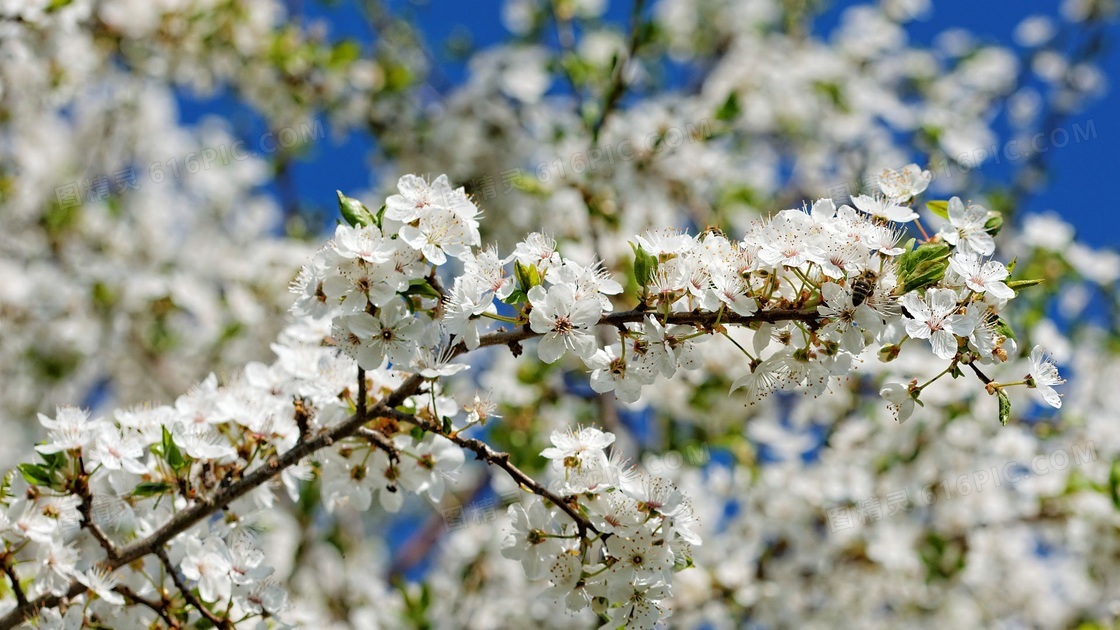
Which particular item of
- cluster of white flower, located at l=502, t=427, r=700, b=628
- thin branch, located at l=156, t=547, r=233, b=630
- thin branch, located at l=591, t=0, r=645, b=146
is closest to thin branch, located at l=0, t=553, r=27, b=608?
thin branch, located at l=156, t=547, r=233, b=630

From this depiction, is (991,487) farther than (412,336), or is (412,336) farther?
(991,487)

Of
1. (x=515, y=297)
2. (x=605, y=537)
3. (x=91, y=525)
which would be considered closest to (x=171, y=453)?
(x=91, y=525)

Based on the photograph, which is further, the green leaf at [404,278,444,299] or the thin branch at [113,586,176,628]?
the thin branch at [113,586,176,628]

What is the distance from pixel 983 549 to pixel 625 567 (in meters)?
3.68

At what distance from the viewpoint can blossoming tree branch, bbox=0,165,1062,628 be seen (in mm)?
1934

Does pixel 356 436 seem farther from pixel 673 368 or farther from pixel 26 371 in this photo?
pixel 26 371

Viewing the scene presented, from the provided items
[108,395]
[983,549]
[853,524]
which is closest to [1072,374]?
[983,549]

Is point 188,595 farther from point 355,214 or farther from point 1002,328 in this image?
point 1002,328

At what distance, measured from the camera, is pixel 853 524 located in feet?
14.8

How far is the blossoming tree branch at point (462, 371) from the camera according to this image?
1.93 metres

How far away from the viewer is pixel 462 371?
204 cm

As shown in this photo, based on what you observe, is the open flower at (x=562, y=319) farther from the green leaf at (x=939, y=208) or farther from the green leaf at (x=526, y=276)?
the green leaf at (x=939, y=208)

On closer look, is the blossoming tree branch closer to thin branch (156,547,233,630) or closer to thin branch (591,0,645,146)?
thin branch (156,547,233,630)

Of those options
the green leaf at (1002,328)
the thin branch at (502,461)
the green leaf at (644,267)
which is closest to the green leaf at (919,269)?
the green leaf at (1002,328)
